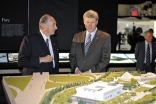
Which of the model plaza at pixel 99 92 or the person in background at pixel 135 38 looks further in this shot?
the person in background at pixel 135 38

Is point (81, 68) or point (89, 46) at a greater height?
point (89, 46)

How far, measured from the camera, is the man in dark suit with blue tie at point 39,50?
3928 mm

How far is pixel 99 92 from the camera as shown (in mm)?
2223

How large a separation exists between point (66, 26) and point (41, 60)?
384 centimetres

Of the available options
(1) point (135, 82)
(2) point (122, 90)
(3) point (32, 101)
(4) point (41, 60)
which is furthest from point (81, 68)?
(3) point (32, 101)

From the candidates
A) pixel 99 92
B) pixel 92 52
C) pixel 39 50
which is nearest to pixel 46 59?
pixel 39 50

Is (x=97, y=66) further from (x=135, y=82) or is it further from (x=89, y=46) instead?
(x=135, y=82)

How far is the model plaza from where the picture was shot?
221 cm

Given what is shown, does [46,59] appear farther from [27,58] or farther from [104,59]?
[104,59]

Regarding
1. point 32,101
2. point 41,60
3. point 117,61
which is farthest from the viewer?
point 117,61

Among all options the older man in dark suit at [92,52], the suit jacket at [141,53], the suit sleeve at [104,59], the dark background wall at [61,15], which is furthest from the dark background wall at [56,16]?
the suit sleeve at [104,59]

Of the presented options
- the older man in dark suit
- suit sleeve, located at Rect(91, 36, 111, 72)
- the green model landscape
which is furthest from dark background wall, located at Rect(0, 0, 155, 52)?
the green model landscape

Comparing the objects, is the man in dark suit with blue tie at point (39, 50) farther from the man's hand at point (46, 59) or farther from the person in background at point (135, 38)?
the person in background at point (135, 38)

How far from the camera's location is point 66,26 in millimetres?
7609
